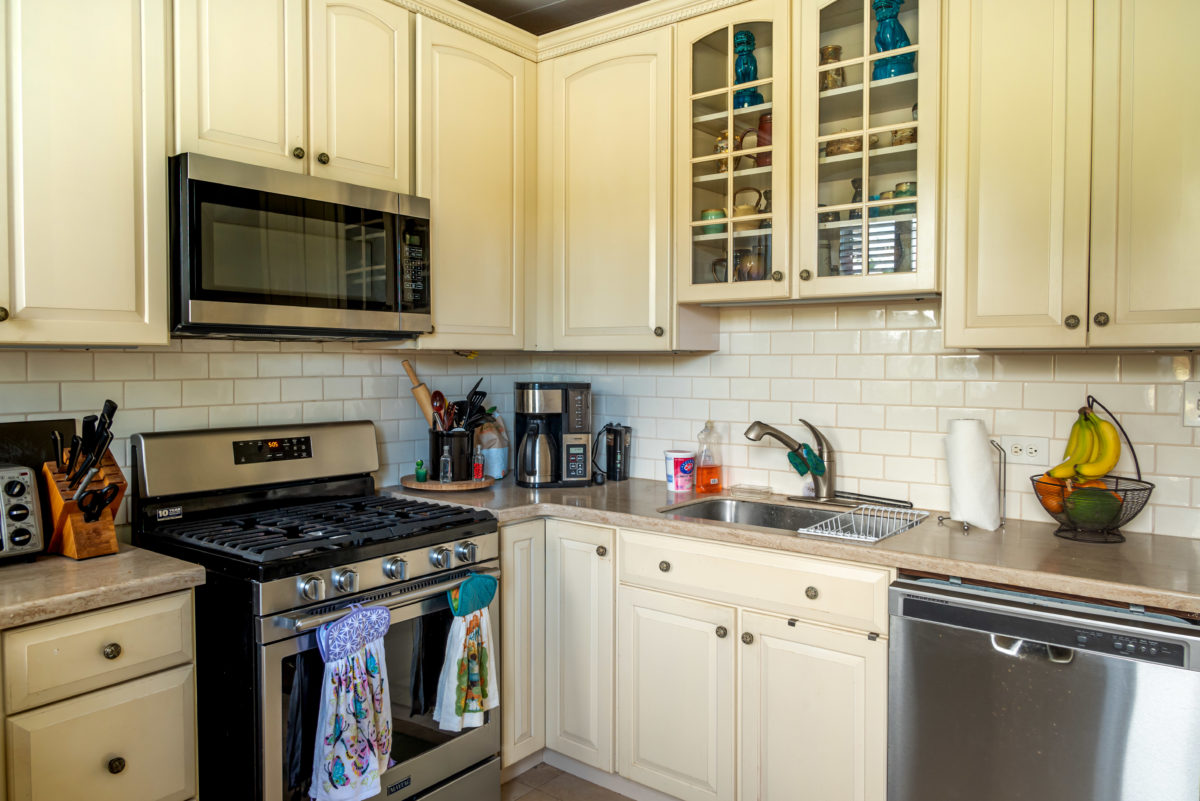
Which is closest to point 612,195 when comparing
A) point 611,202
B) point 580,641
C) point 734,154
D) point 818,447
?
point 611,202

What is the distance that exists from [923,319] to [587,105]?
135 cm

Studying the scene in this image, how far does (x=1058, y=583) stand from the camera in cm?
169

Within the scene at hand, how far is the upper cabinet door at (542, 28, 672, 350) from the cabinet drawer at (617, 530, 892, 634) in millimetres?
718

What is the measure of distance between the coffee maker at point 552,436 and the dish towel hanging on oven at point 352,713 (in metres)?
0.98

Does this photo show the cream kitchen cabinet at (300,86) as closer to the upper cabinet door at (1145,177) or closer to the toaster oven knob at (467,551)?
the toaster oven knob at (467,551)

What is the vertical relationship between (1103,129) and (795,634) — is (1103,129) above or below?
above

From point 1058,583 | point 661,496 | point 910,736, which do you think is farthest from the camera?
point 661,496

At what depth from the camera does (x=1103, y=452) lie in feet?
6.76

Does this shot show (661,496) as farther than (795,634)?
Yes

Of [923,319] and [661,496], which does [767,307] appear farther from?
[661,496]

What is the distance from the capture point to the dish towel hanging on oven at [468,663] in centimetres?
218

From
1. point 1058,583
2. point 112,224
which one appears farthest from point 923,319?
point 112,224

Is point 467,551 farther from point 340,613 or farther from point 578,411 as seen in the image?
point 578,411

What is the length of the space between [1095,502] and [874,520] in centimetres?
60
